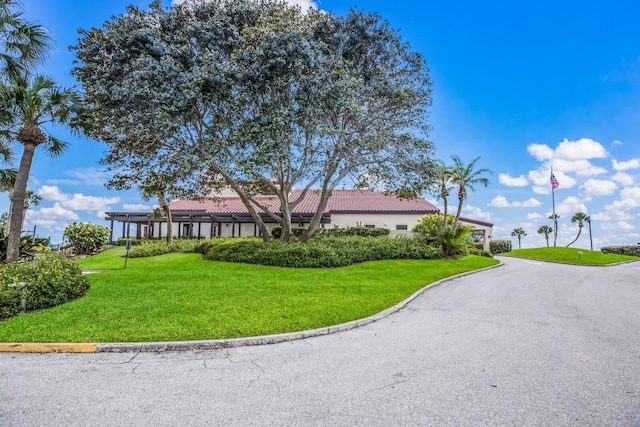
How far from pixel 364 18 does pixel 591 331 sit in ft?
48.6

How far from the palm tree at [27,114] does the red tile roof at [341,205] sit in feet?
50.4

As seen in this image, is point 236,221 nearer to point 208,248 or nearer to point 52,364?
point 208,248

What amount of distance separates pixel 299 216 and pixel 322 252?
14.1 metres

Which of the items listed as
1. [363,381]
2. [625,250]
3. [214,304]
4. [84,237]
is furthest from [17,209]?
[625,250]

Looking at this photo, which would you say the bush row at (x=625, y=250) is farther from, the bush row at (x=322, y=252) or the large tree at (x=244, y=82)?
the large tree at (x=244, y=82)

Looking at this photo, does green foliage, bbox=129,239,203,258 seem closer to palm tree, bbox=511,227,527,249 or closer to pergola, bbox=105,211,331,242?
pergola, bbox=105,211,331,242

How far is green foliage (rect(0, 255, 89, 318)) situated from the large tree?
5.90m

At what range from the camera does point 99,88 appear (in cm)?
1401

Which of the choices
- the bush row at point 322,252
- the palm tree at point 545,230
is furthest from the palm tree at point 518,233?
the bush row at point 322,252

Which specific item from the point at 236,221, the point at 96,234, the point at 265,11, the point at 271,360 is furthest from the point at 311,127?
the point at 96,234

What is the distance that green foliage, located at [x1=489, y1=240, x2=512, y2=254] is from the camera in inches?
1652

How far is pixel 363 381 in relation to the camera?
4602 millimetres

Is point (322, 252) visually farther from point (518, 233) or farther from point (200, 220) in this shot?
point (518, 233)

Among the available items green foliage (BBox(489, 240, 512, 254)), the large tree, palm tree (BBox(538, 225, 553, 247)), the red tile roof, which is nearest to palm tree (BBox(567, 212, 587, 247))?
palm tree (BBox(538, 225, 553, 247))
